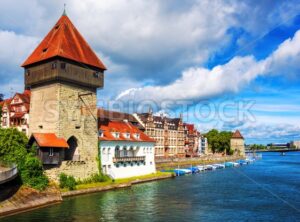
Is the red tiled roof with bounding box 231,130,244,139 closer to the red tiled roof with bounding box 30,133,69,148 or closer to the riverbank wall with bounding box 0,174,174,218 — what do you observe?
the riverbank wall with bounding box 0,174,174,218

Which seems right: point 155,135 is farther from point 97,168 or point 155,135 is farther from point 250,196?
point 250,196

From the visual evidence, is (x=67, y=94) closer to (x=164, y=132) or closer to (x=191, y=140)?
(x=164, y=132)

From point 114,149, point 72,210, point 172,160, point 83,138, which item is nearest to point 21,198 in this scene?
point 72,210

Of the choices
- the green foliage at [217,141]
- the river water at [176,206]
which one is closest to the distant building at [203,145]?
the green foliage at [217,141]

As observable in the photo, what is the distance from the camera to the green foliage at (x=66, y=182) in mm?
41469

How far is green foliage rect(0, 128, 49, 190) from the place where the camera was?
125 ft

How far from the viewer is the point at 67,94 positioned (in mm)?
45625

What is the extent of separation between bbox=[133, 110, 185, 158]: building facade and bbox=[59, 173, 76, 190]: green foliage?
5166 cm

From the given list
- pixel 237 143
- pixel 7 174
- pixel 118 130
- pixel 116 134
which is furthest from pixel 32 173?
pixel 237 143

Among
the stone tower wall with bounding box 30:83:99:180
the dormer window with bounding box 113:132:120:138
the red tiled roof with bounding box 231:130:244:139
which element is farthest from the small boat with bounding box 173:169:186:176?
the red tiled roof with bounding box 231:130:244:139

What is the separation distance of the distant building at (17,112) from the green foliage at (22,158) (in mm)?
13071

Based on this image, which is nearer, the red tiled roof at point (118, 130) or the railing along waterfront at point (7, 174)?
the railing along waterfront at point (7, 174)

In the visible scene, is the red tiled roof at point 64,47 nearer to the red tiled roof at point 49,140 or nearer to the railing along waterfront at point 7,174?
the red tiled roof at point 49,140

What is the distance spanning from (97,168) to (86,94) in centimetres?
1087
